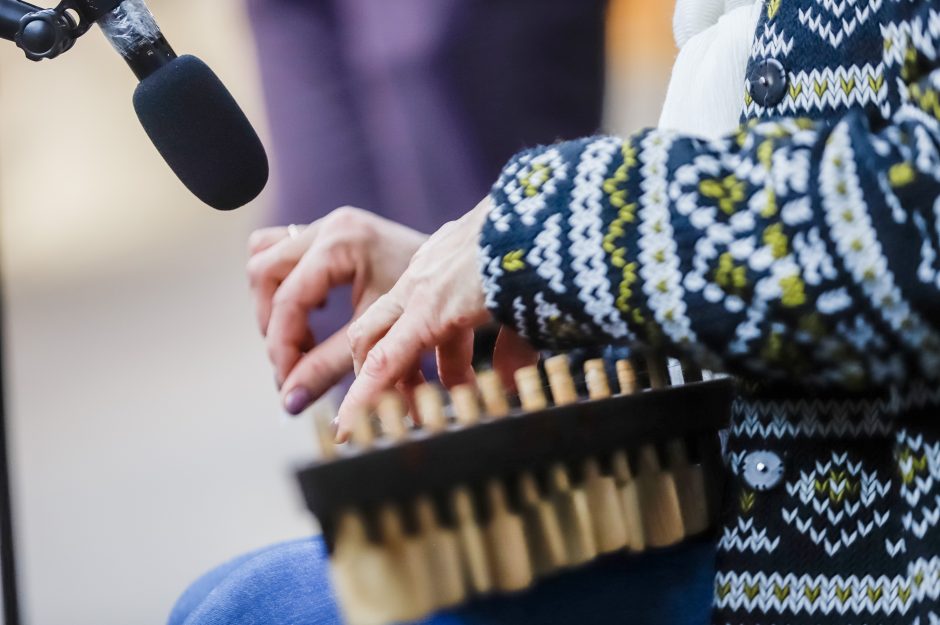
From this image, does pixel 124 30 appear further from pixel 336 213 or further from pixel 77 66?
pixel 77 66

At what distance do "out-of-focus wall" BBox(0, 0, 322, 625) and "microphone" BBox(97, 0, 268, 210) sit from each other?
105 centimetres

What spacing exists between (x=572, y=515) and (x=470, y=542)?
0.15 ft

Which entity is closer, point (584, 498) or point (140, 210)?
point (584, 498)

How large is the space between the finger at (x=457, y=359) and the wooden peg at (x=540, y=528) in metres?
0.15

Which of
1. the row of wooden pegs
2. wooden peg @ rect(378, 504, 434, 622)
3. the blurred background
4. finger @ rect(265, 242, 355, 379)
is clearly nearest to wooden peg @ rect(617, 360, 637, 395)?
the row of wooden pegs

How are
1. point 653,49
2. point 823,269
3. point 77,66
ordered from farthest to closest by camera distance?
point 77,66 → point 653,49 → point 823,269

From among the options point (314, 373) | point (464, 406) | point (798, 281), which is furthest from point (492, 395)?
point (314, 373)

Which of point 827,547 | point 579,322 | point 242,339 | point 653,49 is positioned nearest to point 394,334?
point 579,322

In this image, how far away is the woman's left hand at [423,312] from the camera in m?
0.40

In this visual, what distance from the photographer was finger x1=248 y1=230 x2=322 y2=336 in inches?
22.9

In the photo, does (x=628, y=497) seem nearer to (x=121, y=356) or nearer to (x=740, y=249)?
(x=740, y=249)

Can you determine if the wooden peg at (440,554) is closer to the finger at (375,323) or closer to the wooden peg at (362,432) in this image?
the wooden peg at (362,432)

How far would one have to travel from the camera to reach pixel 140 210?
69.1 inches

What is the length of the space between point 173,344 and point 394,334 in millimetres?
1516
